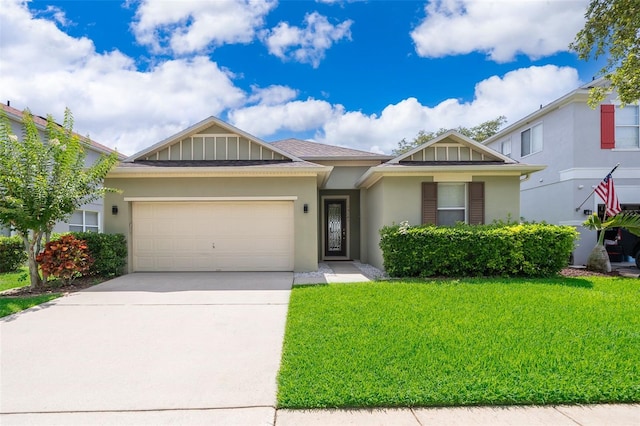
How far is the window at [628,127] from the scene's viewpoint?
1291 cm

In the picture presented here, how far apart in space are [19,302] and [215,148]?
6.31m

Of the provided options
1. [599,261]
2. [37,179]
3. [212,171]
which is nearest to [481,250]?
[599,261]

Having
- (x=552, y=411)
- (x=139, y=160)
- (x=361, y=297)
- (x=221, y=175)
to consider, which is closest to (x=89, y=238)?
(x=139, y=160)

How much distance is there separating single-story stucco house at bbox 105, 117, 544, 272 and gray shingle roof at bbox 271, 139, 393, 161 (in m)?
2.66

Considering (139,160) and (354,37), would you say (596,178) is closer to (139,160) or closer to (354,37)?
(354,37)

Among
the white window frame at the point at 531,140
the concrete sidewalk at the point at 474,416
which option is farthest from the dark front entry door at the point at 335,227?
the concrete sidewalk at the point at 474,416

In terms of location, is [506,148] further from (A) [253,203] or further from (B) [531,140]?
(A) [253,203]

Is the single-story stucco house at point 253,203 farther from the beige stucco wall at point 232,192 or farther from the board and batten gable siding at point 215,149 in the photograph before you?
the board and batten gable siding at point 215,149

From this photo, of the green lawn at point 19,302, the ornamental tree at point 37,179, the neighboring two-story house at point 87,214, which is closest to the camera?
the green lawn at point 19,302

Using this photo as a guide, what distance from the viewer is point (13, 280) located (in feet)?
31.9

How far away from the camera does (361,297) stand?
702 cm

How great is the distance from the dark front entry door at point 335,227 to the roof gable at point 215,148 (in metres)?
3.88

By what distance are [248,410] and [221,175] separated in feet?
26.8

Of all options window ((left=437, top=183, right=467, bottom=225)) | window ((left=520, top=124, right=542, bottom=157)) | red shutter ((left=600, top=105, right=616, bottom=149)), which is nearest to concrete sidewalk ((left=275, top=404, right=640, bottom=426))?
window ((left=437, top=183, right=467, bottom=225))
